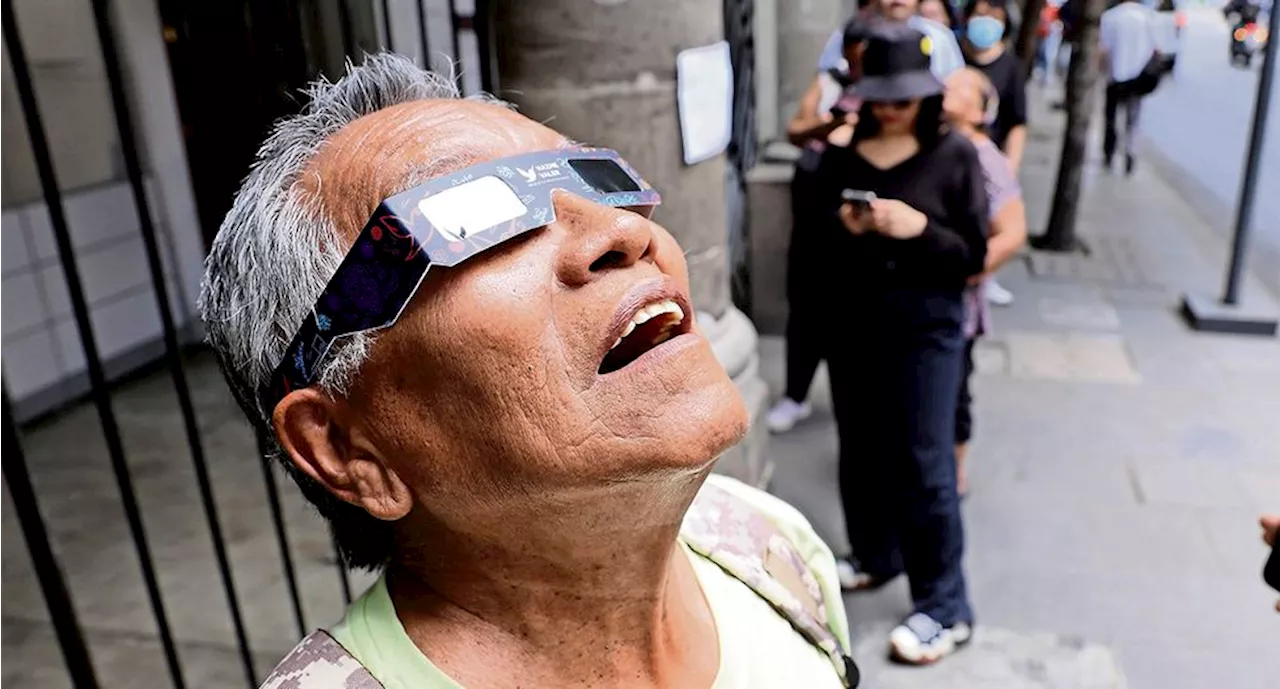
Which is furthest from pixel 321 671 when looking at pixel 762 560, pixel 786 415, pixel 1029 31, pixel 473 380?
pixel 1029 31

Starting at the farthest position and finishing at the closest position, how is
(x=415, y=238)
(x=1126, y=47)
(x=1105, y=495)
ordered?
(x=1126, y=47)
(x=1105, y=495)
(x=415, y=238)

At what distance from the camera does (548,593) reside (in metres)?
1.15

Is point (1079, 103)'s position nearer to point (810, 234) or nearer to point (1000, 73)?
point (1000, 73)

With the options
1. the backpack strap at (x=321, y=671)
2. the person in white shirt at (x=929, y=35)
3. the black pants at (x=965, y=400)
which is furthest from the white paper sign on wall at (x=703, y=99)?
the backpack strap at (x=321, y=671)

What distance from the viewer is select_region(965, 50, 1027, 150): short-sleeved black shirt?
5.26 metres

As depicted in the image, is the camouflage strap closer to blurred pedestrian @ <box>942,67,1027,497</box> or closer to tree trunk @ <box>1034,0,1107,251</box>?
blurred pedestrian @ <box>942,67,1027,497</box>

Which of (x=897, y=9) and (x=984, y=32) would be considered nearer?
(x=897, y=9)

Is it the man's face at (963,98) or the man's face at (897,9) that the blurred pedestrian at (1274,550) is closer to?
the man's face at (963,98)

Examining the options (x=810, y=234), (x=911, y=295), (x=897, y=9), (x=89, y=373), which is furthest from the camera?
(x=897, y=9)

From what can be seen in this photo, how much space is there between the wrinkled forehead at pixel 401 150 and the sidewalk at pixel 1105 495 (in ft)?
8.34

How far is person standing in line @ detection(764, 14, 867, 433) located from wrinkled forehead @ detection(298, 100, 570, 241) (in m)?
2.00

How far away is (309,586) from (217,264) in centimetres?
286

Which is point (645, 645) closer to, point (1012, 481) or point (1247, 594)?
point (1247, 594)

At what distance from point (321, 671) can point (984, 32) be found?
5.01 m
